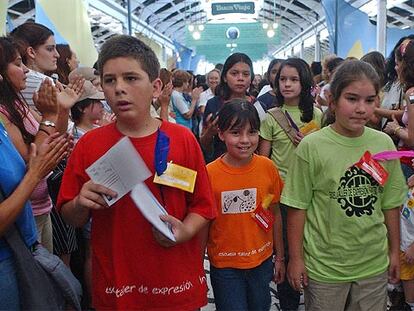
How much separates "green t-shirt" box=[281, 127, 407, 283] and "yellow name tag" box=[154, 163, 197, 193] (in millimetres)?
597

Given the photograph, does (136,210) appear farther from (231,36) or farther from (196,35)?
(231,36)

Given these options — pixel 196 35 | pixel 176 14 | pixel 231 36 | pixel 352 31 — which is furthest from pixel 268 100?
pixel 176 14

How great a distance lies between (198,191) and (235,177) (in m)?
0.62

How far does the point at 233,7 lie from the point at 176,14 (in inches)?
485

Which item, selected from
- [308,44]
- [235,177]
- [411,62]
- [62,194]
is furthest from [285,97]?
[308,44]

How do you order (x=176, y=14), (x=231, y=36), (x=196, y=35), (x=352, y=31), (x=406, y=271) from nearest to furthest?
(x=406, y=271), (x=352, y=31), (x=196, y=35), (x=231, y=36), (x=176, y=14)

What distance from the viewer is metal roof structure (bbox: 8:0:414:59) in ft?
49.7

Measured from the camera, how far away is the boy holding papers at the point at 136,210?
1.52 m

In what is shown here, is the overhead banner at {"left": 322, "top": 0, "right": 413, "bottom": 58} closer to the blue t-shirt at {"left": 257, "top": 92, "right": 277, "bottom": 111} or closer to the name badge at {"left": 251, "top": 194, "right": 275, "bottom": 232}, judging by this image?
the blue t-shirt at {"left": 257, "top": 92, "right": 277, "bottom": 111}

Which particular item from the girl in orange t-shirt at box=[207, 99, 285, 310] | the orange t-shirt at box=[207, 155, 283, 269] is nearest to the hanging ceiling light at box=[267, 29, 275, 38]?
the girl in orange t-shirt at box=[207, 99, 285, 310]

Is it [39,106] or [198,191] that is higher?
[39,106]

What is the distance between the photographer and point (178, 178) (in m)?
1.52

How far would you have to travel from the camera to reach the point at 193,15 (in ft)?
89.0

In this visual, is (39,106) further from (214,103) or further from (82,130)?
(214,103)
